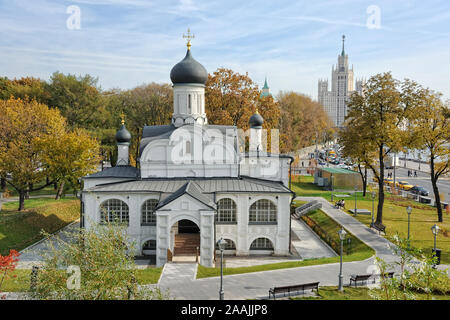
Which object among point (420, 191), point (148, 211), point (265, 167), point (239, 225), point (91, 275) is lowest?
point (239, 225)

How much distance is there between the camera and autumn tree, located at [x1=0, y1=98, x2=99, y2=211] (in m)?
33.8

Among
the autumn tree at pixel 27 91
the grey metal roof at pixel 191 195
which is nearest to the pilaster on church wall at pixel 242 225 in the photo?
the grey metal roof at pixel 191 195

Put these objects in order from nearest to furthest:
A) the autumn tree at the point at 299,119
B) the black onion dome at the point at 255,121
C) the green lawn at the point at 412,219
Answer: the green lawn at the point at 412,219
the black onion dome at the point at 255,121
the autumn tree at the point at 299,119

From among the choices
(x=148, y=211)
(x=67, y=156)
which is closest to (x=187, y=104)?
(x=148, y=211)

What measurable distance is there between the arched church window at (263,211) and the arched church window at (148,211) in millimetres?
7024

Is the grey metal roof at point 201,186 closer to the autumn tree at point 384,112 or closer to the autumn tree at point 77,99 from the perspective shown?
the autumn tree at point 384,112

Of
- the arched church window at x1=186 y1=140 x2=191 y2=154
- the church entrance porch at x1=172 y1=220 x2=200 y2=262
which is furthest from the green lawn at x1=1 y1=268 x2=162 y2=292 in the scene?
the arched church window at x1=186 y1=140 x2=191 y2=154

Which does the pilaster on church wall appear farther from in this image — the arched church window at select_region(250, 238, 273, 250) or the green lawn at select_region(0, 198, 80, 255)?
the green lawn at select_region(0, 198, 80, 255)

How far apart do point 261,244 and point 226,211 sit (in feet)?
11.6

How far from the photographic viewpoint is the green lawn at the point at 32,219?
1121 inches

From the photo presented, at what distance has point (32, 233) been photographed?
99.8 ft

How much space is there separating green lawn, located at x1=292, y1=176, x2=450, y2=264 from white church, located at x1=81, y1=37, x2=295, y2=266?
8.87m

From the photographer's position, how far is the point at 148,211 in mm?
27484

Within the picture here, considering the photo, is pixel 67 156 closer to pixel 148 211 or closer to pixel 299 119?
pixel 148 211
